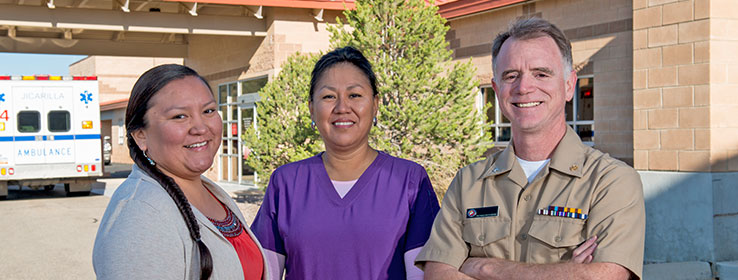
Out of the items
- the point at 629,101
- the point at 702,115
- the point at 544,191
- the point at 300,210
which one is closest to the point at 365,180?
the point at 300,210

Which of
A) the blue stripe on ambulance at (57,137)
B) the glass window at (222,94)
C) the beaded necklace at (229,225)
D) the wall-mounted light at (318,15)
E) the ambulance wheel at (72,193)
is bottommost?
the ambulance wheel at (72,193)

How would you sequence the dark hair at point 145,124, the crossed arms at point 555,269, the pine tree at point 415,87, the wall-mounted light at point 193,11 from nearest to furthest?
the dark hair at point 145,124
the crossed arms at point 555,269
the pine tree at point 415,87
the wall-mounted light at point 193,11

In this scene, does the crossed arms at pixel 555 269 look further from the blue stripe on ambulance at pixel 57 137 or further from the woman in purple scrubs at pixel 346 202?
the blue stripe on ambulance at pixel 57 137

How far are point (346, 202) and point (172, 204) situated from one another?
912 millimetres

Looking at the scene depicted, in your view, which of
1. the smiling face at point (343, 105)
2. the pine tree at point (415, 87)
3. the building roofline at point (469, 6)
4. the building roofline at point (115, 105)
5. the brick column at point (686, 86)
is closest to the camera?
the smiling face at point (343, 105)

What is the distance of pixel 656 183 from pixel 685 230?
2.00ft

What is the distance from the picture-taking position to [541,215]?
240cm

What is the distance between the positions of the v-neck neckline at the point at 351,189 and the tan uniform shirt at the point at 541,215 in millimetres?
398

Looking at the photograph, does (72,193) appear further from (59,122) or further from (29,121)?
(29,121)

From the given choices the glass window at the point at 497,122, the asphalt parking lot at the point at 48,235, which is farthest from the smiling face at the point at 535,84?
the glass window at the point at 497,122

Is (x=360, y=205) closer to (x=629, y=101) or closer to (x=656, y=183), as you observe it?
(x=656, y=183)

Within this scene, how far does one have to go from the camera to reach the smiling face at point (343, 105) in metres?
2.96

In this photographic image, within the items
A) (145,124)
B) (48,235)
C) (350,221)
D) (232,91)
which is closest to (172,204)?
(145,124)

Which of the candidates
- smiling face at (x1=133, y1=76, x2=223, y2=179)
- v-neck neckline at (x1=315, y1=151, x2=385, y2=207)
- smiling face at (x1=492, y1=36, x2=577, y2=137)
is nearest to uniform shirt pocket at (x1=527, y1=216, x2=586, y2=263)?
smiling face at (x1=492, y1=36, x2=577, y2=137)
